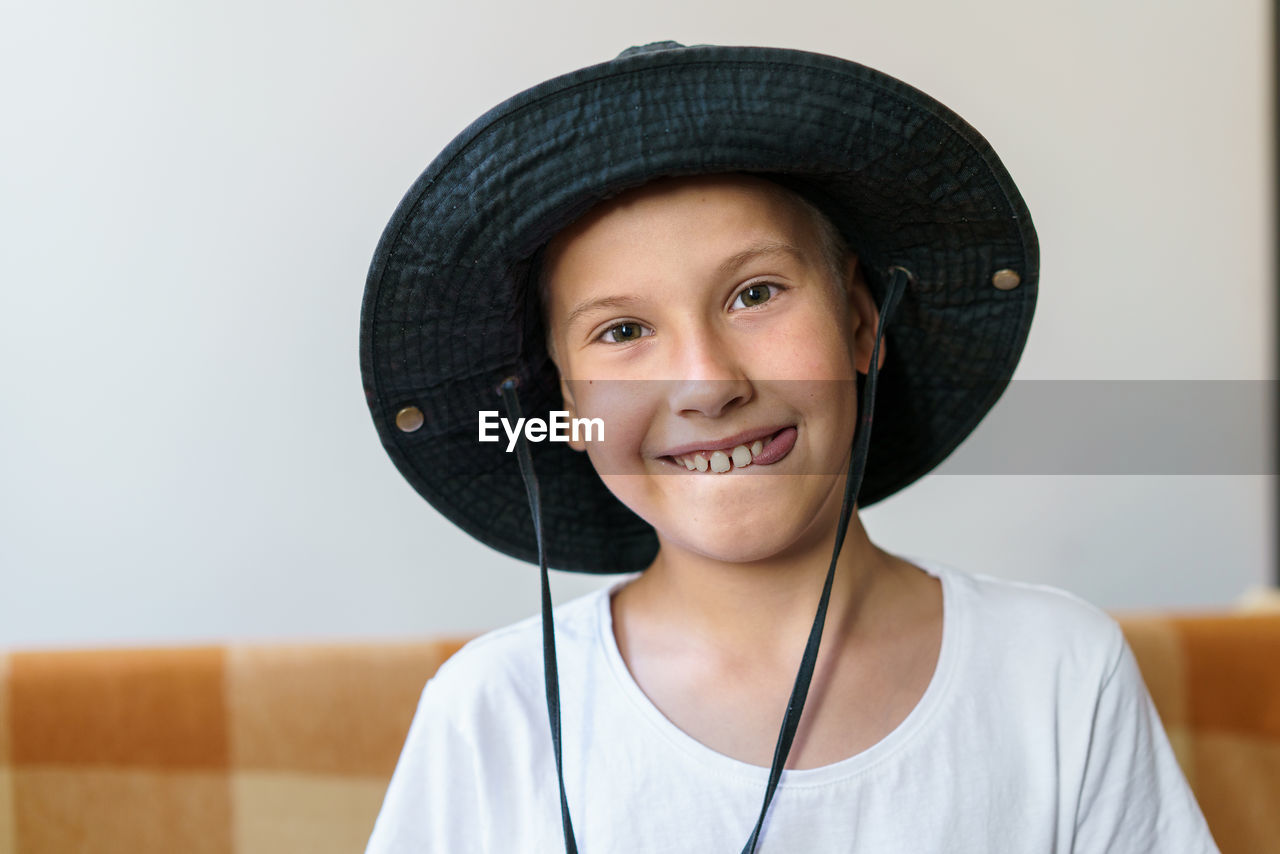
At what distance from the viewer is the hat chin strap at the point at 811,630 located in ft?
2.83

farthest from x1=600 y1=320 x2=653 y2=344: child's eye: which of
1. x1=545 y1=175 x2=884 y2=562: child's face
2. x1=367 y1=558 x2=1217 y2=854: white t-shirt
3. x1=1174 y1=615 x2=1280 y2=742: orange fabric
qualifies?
x1=1174 y1=615 x2=1280 y2=742: orange fabric

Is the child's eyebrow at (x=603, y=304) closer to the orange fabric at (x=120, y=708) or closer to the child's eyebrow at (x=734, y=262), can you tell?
the child's eyebrow at (x=734, y=262)

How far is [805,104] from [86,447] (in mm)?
1067

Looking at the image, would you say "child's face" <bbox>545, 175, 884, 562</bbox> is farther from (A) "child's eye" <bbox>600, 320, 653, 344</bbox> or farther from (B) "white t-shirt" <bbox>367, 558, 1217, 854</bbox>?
(B) "white t-shirt" <bbox>367, 558, 1217, 854</bbox>

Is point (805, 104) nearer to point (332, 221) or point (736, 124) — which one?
point (736, 124)

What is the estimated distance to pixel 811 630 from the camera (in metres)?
0.91

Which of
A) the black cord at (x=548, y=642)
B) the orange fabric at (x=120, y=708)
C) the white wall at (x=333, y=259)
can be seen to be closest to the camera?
the black cord at (x=548, y=642)

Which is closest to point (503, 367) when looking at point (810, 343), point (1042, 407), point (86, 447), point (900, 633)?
point (810, 343)

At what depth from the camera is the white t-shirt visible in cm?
91

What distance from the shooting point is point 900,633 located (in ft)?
3.25

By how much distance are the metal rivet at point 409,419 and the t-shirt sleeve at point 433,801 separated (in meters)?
0.24

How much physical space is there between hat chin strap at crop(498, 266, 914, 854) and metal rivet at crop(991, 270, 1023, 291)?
0.23 feet

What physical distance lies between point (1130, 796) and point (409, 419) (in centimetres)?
65

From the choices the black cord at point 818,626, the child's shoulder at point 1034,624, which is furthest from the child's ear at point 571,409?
the child's shoulder at point 1034,624
